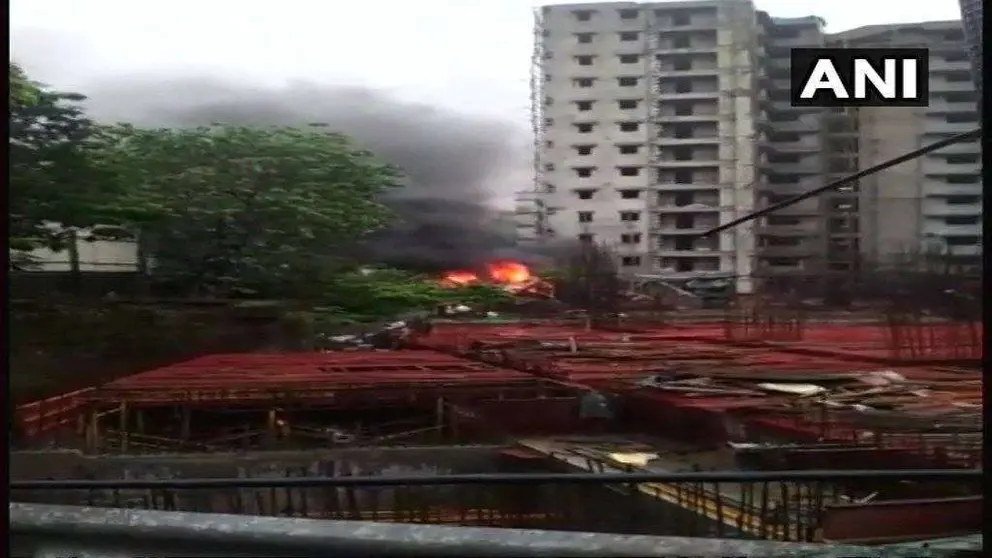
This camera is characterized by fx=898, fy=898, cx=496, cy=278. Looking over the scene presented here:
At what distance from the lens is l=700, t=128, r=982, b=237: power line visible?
6.87ft

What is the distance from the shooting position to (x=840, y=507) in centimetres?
211

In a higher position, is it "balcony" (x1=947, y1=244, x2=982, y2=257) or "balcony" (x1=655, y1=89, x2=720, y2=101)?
"balcony" (x1=655, y1=89, x2=720, y2=101)

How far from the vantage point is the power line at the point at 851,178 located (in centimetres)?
209

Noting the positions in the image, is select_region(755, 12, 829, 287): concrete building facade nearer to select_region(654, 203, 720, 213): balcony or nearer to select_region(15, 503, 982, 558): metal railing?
select_region(654, 203, 720, 213): balcony

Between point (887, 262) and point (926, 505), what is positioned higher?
point (887, 262)

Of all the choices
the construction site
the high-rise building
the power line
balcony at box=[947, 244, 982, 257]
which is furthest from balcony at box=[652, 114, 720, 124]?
balcony at box=[947, 244, 982, 257]

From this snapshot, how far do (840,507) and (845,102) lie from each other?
95 cm

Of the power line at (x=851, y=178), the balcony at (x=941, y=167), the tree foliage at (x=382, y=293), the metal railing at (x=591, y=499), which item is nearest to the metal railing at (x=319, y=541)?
the metal railing at (x=591, y=499)

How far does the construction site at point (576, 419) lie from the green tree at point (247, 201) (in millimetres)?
213

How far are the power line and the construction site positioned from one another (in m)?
0.21

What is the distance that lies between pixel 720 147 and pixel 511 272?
0.58 m

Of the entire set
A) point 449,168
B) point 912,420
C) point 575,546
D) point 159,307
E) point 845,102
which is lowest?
point 575,546

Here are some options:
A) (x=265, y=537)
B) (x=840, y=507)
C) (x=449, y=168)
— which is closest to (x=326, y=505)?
(x=265, y=537)

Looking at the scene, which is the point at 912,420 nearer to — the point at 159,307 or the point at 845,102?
the point at 845,102
